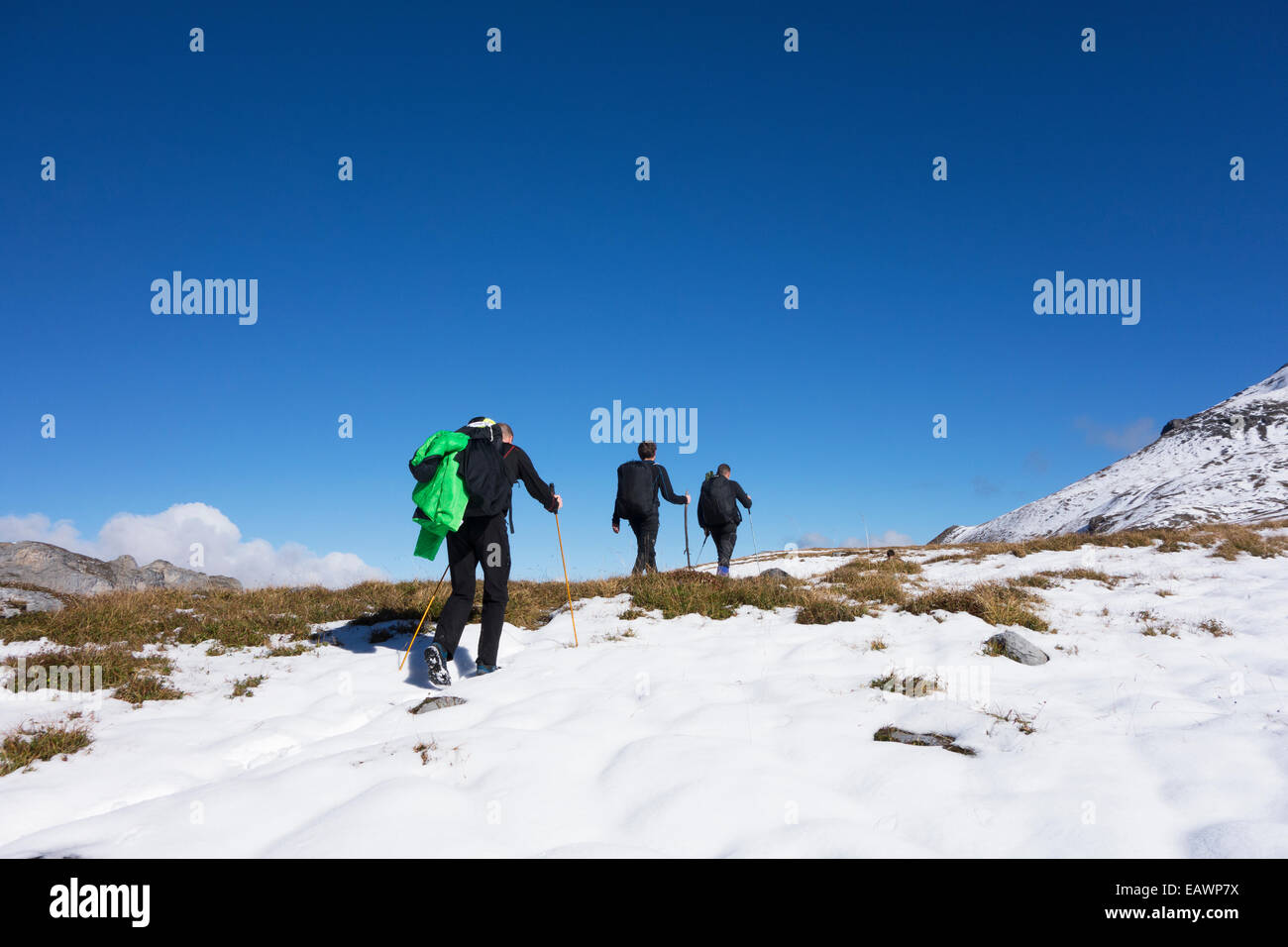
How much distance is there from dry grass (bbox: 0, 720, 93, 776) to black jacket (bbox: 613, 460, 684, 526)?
8.80 meters

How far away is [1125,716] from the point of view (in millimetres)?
4934

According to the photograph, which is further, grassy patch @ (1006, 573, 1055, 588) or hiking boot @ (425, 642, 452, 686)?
grassy patch @ (1006, 573, 1055, 588)

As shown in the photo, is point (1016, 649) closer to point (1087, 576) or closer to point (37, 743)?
point (1087, 576)

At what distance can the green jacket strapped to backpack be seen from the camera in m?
6.92

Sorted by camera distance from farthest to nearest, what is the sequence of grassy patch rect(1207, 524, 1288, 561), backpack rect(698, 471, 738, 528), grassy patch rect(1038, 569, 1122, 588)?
backpack rect(698, 471, 738, 528) → grassy patch rect(1207, 524, 1288, 561) → grassy patch rect(1038, 569, 1122, 588)

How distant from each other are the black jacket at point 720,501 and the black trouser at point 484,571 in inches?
294

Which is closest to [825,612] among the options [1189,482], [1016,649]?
[1016,649]

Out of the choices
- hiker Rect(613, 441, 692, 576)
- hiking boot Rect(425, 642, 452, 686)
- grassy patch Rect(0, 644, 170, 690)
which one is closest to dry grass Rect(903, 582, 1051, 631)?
hiker Rect(613, 441, 692, 576)

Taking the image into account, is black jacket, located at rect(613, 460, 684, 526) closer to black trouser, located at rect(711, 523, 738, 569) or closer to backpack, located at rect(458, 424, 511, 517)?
black trouser, located at rect(711, 523, 738, 569)

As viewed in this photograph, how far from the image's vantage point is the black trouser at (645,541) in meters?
12.9

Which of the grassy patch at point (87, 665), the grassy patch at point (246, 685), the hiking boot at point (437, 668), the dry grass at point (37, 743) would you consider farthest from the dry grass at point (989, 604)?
the grassy patch at point (87, 665)

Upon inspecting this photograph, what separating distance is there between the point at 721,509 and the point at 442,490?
8.23 m

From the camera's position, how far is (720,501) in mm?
14180
